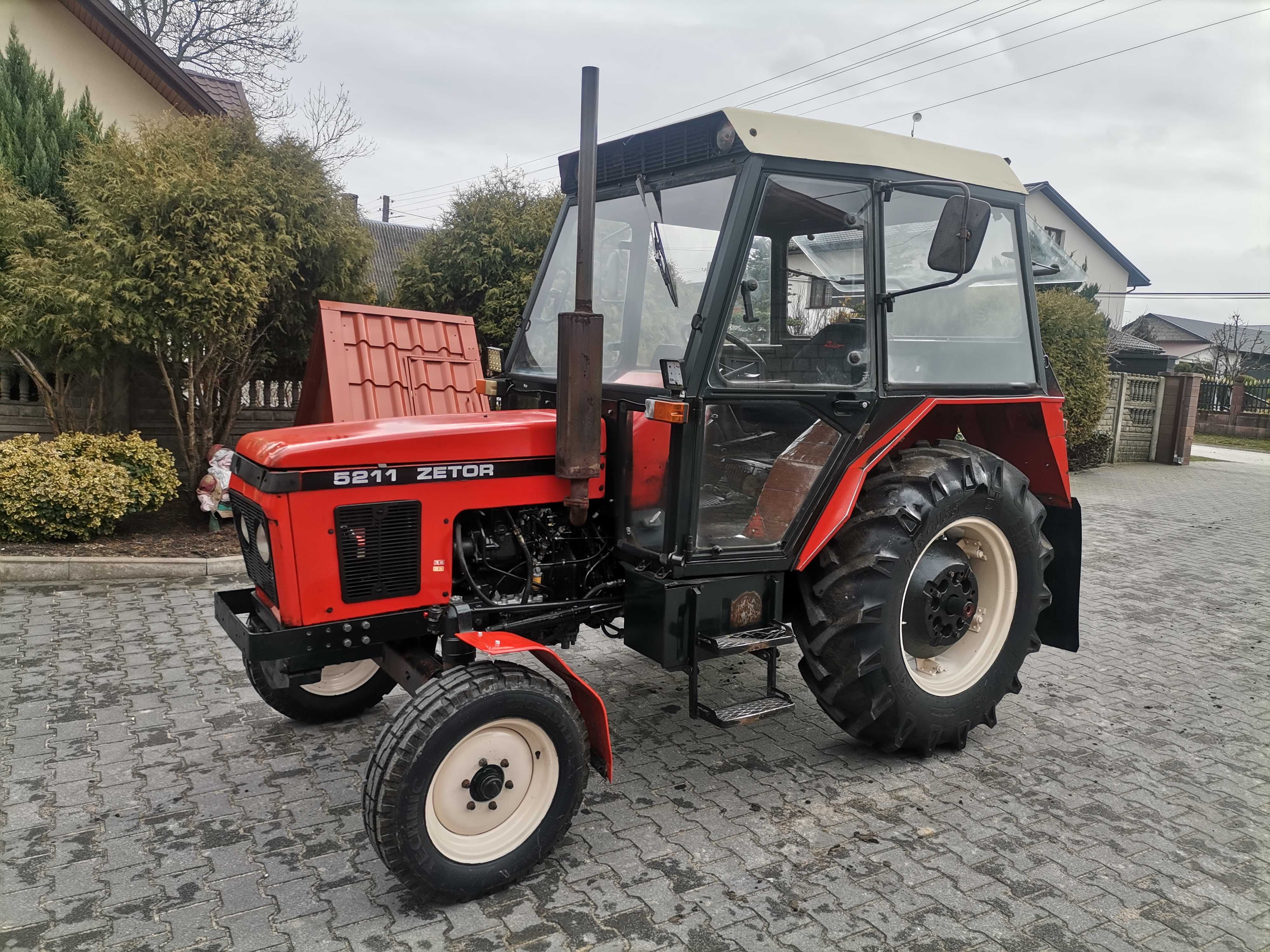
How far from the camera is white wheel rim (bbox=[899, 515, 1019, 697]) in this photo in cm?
388

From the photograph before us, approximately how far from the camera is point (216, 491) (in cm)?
721

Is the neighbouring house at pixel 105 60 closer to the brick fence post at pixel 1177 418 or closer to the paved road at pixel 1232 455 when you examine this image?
the brick fence post at pixel 1177 418

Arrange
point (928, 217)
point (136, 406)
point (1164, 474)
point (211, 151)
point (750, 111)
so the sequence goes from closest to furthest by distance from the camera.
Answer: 1. point (750, 111)
2. point (928, 217)
3. point (211, 151)
4. point (136, 406)
5. point (1164, 474)

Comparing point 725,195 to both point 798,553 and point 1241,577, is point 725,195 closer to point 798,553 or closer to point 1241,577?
point 798,553

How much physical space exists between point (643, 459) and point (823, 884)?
156 cm

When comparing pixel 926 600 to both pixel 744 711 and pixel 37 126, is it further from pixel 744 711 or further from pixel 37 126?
pixel 37 126

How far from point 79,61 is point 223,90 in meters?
3.09

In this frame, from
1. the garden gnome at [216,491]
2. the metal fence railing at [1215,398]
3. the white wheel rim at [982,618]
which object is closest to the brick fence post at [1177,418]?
the metal fence railing at [1215,398]

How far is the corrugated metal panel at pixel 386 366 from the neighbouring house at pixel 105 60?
22.3ft

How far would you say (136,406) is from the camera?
7898 millimetres

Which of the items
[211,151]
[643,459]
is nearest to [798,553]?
[643,459]

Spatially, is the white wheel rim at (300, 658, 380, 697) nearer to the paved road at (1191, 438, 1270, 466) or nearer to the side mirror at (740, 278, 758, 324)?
the side mirror at (740, 278, 758, 324)

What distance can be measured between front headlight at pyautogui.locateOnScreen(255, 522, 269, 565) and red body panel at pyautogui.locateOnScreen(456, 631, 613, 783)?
27.1 inches

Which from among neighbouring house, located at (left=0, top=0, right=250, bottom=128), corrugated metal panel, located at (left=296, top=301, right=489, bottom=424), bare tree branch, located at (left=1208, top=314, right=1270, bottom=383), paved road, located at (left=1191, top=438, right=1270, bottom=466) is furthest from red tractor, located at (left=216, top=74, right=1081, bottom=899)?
bare tree branch, located at (left=1208, top=314, right=1270, bottom=383)
